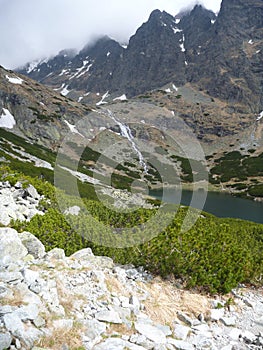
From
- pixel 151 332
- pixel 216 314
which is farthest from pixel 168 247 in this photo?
pixel 151 332

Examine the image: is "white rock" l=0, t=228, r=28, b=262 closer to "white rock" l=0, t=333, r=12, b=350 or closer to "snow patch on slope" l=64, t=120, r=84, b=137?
"white rock" l=0, t=333, r=12, b=350

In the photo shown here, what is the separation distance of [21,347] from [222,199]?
312 feet

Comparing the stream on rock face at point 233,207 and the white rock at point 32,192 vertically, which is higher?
the stream on rock face at point 233,207

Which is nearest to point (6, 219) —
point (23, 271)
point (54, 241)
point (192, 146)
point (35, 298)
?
point (54, 241)

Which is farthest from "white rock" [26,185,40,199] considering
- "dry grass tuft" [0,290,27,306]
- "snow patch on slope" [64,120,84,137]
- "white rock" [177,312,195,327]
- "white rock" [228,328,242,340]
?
"snow patch on slope" [64,120,84,137]

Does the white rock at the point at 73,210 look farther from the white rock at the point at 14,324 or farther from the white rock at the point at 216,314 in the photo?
the white rock at the point at 14,324

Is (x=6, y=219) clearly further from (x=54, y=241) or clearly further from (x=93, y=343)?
(x=93, y=343)

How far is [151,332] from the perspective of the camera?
7.50m

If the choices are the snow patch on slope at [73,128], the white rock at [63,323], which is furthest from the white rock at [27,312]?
the snow patch on slope at [73,128]

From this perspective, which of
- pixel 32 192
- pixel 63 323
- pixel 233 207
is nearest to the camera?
pixel 63 323

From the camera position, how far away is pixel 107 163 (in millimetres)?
132375

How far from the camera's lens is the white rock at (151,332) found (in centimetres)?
726

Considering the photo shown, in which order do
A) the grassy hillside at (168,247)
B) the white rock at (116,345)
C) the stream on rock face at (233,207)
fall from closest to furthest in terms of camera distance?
the white rock at (116,345) → the grassy hillside at (168,247) → the stream on rock face at (233,207)

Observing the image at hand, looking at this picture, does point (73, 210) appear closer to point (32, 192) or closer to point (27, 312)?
point (32, 192)
